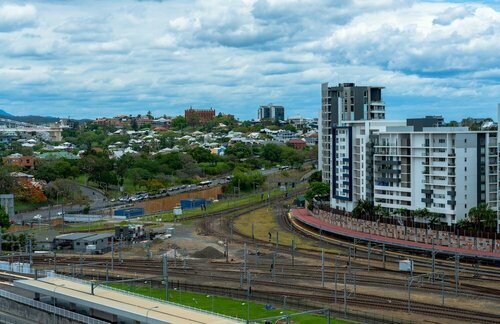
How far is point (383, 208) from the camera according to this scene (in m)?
59.3

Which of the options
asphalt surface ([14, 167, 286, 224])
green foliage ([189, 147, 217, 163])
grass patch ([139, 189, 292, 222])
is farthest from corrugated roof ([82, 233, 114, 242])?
green foliage ([189, 147, 217, 163])

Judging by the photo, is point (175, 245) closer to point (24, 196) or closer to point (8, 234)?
point (8, 234)

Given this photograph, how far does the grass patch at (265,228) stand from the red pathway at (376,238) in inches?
92.2

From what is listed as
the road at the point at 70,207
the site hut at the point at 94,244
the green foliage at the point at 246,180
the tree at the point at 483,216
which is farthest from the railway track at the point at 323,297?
the green foliage at the point at 246,180

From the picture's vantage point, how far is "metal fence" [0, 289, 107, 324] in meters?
28.3

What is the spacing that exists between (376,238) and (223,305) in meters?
21.1

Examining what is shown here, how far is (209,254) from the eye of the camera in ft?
171

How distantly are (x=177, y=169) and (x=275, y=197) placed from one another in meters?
20.5

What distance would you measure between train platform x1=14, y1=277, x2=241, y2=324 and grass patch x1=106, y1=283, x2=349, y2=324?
6.17 meters

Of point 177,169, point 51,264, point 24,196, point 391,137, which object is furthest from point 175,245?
point 177,169

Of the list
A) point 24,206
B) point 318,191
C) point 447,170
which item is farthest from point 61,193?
point 447,170

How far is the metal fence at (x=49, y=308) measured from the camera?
28.3 meters

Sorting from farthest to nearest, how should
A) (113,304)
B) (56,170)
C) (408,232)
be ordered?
(56,170), (408,232), (113,304)

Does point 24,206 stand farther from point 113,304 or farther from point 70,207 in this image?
point 113,304
